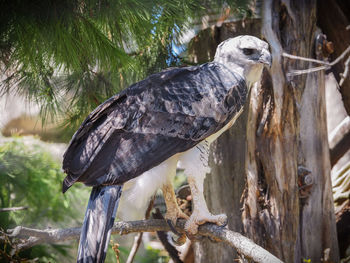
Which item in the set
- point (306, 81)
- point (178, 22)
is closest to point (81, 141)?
point (178, 22)

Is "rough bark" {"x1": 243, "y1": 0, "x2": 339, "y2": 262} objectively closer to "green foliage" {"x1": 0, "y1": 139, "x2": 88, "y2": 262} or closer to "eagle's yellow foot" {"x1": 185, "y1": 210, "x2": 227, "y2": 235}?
"eagle's yellow foot" {"x1": 185, "y1": 210, "x2": 227, "y2": 235}

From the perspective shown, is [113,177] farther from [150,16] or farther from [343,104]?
[343,104]

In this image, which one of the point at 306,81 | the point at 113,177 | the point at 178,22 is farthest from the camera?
the point at 306,81

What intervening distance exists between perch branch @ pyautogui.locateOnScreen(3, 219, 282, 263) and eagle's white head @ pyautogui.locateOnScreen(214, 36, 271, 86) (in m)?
0.88

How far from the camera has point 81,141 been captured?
6.89 feet

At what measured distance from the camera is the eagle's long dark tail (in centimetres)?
180

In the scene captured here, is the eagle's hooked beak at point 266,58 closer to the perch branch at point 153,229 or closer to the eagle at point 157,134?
the eagle at point 157,134

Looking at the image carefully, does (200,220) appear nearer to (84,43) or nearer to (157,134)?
(157,134)

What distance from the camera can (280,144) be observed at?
9.22 feet

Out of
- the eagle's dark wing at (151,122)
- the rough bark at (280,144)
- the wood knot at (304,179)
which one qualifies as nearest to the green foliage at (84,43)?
the eagle's dark wing at (151,122)

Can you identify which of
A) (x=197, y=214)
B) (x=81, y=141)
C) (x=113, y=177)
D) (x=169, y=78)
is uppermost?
(x=169, y=78)

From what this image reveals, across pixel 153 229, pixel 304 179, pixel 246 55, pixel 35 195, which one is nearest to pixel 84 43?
pixel 246 55

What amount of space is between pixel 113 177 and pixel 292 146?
138 centimetres

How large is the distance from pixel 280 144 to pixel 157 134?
1.03 m
